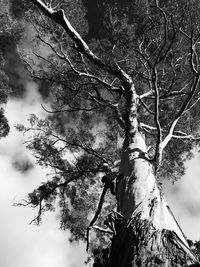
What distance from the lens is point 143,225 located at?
3.31 meters

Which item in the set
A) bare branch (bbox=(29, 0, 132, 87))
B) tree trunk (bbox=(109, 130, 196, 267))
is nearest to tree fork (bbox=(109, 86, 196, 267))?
tree trunk (bbox=(109, 130, 196, 267))

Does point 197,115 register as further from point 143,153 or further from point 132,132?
point 143,153

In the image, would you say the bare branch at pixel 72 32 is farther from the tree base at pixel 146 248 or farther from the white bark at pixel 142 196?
the tree base at pixel 146 248

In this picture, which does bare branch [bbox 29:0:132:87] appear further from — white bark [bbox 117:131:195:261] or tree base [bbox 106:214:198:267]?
tree base [bbox 106:214:198:267]

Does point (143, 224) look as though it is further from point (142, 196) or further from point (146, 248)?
point (142, 196)

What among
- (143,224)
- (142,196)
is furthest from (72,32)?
→ (143,224)

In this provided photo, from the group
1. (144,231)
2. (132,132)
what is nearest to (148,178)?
(144,231)

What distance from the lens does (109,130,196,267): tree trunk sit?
2.84 m

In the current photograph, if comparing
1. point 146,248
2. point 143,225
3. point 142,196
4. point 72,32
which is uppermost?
point 72,32

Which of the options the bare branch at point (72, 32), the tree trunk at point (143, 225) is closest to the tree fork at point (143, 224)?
the tree trunk at point (143, 225)

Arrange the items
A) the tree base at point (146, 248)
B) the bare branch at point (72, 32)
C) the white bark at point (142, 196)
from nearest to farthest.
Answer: the tree base at point (146, 248) < the white bark at point (142, 196) < the bare branch at point (72, 32)

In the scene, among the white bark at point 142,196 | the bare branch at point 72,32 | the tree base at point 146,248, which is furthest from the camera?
the bare branch at point 72,32

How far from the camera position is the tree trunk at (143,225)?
2.84 m

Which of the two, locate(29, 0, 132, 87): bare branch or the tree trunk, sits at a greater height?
locate(29, 0, 132, 87): bare branch
